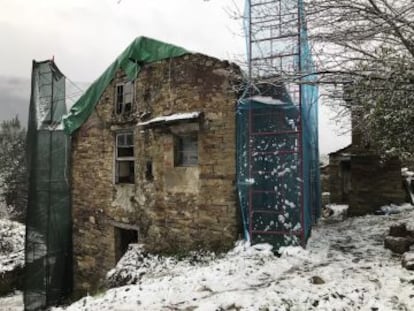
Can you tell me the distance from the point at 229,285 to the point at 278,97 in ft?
12.2

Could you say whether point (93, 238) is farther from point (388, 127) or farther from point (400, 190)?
point (400, 190)

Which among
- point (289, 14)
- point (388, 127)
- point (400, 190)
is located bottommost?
point (400, 190)

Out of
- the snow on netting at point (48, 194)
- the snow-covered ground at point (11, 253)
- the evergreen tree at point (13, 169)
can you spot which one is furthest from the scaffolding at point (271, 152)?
the evergreen tree at point (13, 169)

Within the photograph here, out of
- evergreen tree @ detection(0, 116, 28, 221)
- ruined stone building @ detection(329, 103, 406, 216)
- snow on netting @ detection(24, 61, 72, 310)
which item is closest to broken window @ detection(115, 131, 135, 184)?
snow on netting @ detection(24, 61, 72, 310)

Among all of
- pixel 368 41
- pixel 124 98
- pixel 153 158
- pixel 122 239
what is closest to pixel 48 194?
pixel 122 239

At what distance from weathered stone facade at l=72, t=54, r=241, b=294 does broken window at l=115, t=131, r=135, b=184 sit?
0.50 ft

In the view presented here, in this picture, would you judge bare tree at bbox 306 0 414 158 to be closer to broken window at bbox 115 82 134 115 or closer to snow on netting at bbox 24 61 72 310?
broken window at bbox 115 82 134 115

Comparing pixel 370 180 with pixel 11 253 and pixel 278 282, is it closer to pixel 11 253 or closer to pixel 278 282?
pixel 278 282

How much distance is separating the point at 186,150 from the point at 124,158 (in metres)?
2.12

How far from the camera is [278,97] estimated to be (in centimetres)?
701

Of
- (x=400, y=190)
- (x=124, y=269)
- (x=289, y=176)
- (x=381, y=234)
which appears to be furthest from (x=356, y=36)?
(x=400, y=190)

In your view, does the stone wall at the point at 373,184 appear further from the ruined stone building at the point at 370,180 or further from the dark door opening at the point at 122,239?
the dark door opening at the point at 122,239

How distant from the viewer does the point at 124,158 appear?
31.2 ft

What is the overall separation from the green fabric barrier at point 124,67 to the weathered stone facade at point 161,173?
0.56 feet
